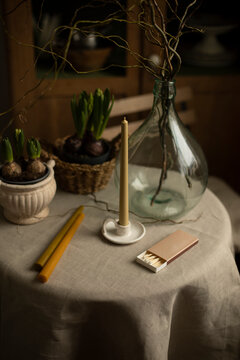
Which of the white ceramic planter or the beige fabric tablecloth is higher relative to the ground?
the white ceramic planter

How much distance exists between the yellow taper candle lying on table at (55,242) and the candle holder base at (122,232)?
0.08 m

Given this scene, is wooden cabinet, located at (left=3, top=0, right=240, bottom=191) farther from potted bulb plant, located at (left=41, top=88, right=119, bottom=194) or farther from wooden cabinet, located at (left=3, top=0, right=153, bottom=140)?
potted bulb plant, located at (left=41, top=88, right=119, bottom=194)

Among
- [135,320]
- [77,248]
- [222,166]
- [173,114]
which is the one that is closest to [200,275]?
[135,320]

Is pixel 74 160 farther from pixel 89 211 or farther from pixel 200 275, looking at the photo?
pixel 200 275

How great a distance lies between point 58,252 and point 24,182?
184 mm

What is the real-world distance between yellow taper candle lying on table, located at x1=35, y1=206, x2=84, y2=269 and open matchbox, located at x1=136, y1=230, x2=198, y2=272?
190 mm

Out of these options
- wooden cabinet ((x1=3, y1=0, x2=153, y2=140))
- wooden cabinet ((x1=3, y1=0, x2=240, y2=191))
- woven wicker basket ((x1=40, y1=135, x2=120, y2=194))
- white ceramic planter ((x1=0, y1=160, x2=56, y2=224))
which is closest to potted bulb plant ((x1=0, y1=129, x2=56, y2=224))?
white ceramic planter ((x1=0, y1=160, x2=56, y2=224))

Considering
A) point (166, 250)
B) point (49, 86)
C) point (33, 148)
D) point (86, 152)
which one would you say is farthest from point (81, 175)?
point (49, 86)

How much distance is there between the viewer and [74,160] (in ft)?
3.66

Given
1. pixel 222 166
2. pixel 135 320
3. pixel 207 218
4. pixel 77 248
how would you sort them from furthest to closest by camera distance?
pixel 222 166 → pixel 207 218 → pixel 77 248 → pixel 135 320

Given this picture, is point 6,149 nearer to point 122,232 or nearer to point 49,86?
point 122,232

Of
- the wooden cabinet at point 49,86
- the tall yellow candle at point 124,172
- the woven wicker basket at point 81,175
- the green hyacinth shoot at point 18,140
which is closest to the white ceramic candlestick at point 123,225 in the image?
the tall yellow candle at point 124,172

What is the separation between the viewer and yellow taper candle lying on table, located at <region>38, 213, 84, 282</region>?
82 cm

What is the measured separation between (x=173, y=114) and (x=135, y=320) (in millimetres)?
492
